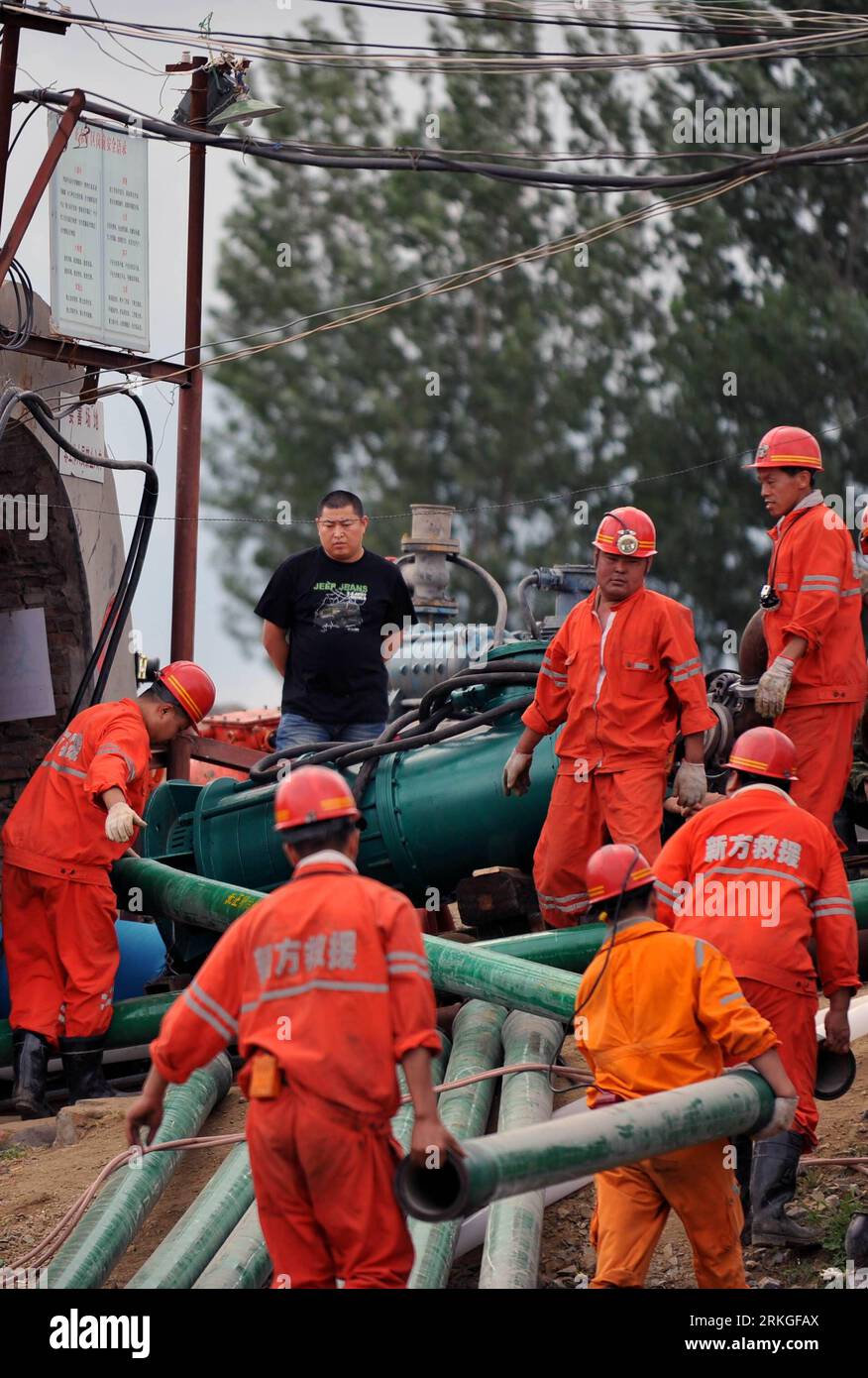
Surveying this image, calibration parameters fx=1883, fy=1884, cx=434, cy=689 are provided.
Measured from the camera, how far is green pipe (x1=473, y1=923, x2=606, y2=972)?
7680mm

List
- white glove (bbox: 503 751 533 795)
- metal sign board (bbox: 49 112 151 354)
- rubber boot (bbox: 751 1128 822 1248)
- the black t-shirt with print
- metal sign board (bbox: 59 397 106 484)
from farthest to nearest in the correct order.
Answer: metal sign board (bbox: 59 397 106 484), metal sign board (bbox: 49 112 151 354), the black t-shirt with print, white glove (bbox: 503 751 533 795), rubber boot (bbox: 751 1128 822 1248)

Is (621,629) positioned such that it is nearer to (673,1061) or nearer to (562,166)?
(673,1061)

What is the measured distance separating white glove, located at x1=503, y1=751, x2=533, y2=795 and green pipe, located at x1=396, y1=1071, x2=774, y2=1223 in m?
3.06

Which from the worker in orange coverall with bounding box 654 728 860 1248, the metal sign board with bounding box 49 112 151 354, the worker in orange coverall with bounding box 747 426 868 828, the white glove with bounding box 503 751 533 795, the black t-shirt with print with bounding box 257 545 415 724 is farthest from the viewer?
the metal sign board with bounding box 49 112 151 354

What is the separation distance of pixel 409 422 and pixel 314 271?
327 cm

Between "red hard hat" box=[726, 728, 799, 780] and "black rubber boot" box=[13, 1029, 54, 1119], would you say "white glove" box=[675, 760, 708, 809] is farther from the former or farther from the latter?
→ "black rubber boot" box=[13, 1029, 54, 1119]

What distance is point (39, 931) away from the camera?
8156mm

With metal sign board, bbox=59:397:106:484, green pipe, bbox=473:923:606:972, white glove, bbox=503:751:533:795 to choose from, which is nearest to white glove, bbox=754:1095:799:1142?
green pipe, bbox=473:923:606:972

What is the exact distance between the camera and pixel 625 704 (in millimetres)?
7406

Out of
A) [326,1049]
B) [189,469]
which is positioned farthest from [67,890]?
[189,469]

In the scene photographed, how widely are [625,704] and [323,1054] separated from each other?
3185 mm

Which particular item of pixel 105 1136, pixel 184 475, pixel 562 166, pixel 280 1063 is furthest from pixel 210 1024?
pixel 562 166

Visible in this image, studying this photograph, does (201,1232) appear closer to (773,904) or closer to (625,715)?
(773,904)

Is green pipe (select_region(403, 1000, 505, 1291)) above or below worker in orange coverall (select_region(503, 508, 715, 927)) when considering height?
below
